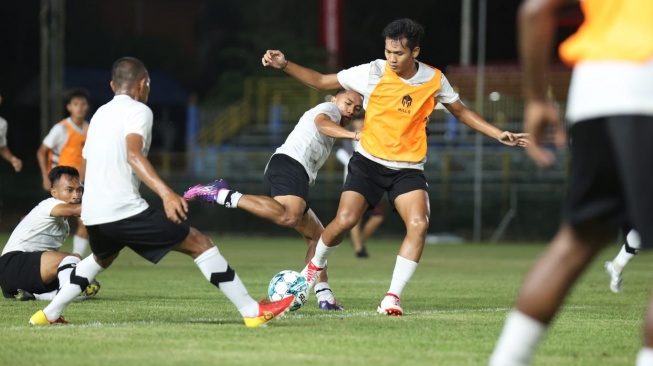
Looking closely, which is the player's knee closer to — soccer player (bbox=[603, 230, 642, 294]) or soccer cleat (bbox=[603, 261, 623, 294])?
soccer player (bbox=[603, 230, 642, 294])

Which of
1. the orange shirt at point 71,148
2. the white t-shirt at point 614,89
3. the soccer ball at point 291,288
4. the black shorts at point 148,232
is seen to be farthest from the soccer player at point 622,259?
the white t-shirt at point 614,89

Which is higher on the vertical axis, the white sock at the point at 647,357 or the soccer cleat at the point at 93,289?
the white sock at the point at 647,357

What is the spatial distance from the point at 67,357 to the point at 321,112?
4274 millimetres

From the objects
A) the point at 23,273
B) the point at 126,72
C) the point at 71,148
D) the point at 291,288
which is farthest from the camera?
the point at 71,148

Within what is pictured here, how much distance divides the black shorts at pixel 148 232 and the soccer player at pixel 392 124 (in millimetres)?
2281

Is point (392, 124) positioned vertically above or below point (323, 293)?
above

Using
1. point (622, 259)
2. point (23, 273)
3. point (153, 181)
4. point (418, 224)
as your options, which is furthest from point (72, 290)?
point (622, 259)

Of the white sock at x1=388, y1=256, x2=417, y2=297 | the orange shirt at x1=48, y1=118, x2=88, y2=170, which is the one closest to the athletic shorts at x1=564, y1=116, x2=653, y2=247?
the white sock at x1=388, y1=256, x2=417, y2=297

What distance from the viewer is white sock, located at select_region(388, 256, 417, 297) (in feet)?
30.8

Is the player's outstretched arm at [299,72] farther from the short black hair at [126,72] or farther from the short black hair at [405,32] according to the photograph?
the short black hair at [126,72]

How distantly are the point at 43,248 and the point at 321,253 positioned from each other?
2.43 meters

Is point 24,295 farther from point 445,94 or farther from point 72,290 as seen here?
point 445,94

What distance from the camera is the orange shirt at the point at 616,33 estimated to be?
4836 mm

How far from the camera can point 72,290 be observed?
8.13m
